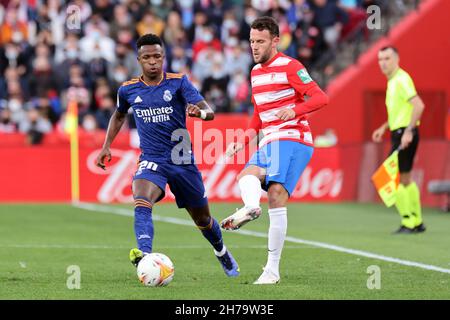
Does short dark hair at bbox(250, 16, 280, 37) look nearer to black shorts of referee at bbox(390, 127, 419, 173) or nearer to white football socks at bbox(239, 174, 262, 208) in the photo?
white football socks at bbox(239, 174, 262, 208)

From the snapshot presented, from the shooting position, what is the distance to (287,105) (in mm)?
10344

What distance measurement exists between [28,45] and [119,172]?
411 centimetres

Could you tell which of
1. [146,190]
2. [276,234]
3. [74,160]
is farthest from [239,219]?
[74,160]

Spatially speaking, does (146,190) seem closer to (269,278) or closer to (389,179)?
(269,278)

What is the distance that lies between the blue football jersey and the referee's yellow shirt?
6.17 meters

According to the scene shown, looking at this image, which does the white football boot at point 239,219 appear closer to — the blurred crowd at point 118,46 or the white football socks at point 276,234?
the white football socks at point 276,234

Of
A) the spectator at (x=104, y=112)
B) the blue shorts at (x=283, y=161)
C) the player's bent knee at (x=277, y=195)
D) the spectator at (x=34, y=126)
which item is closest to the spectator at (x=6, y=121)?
the spectator at (x=34, y=126)

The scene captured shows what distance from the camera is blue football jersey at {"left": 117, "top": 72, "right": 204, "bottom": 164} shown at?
34.2 feet

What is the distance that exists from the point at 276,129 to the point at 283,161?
339 millimetres

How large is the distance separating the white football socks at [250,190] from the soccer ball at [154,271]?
83 cm

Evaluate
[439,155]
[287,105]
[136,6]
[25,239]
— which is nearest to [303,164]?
[287,105]

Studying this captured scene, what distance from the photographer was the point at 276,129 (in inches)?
409

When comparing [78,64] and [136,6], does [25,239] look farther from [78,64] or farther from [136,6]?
[136,6]

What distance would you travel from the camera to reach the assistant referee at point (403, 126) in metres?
16.1
